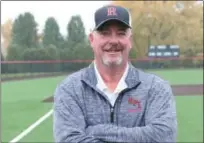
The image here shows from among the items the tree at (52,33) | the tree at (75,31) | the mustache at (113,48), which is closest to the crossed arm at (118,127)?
the mustache at (113,48)

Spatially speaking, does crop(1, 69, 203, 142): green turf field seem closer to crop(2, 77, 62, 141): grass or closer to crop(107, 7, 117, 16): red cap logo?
crop(2, 77, 62, 141): grass

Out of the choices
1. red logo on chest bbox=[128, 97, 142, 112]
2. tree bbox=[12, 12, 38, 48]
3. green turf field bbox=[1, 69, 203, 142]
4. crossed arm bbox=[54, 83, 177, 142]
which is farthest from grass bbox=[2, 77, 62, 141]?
tree bbox=[12, 12, 38, 48]

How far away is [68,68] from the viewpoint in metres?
36.1

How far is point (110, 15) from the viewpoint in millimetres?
2572

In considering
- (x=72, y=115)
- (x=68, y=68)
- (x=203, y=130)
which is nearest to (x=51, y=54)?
(x=68, y=68)

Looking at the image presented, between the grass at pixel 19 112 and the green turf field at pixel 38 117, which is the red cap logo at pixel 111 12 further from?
the grass at pixel 19 112

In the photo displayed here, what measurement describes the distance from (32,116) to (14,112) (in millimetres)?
1113

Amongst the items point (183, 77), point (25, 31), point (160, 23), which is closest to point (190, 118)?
point (183, 77)

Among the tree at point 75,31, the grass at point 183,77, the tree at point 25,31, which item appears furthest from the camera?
the tree at point 25,31

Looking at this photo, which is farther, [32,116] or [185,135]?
[32,116]

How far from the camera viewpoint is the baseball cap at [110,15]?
2.57 metres

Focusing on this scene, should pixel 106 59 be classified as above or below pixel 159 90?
above

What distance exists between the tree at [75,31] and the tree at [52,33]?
1447 mm

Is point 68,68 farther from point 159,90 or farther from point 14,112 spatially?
point 159,90
